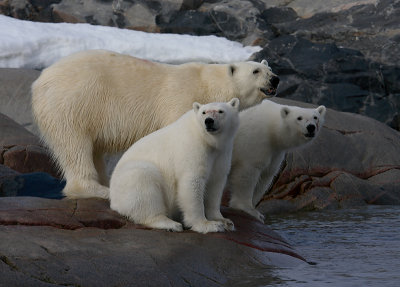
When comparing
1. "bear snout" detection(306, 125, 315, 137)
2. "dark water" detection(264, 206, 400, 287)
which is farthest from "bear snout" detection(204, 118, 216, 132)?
"bear snout" detection(306, 125, 315, 137)

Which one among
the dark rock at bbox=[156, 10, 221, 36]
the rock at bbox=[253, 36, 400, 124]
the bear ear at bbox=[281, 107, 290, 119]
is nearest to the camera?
the bear ear at bbox=[281, 107, 290, 119]

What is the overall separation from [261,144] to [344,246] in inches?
44.4

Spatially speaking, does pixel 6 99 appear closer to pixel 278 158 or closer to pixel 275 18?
pixel 278 158

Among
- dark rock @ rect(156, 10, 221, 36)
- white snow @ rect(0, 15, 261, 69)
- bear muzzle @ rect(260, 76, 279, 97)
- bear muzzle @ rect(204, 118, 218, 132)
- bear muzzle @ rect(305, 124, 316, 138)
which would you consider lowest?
bear muzzle @ rect(305, 124, 316, 138)

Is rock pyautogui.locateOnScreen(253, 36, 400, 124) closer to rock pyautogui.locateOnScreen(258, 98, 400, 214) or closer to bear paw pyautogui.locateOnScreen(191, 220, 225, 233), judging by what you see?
rock pyautogui.locateOnScreen(258, 98, 400, 214)

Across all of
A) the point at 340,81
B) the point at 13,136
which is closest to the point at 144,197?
the point at 13,136

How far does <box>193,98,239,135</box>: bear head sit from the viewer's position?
5109mm

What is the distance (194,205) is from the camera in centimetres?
510

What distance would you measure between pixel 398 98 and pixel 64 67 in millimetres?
7936

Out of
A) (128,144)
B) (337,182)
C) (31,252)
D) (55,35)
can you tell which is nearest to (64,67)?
(128,144)

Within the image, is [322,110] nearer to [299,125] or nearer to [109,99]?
[299,125]

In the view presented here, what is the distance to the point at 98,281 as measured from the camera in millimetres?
4055

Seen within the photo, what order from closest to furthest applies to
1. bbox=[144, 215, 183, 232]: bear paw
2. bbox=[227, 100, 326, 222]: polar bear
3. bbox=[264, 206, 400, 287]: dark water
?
bbox=[264, 206, 400, 287]: dark water → bbox=[144, 215, 183, 232]: bear paw → bbox=[227, 100, 326, 222]: polar bear

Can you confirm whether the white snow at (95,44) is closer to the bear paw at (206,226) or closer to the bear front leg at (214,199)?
the bear front leg at (214,199)
